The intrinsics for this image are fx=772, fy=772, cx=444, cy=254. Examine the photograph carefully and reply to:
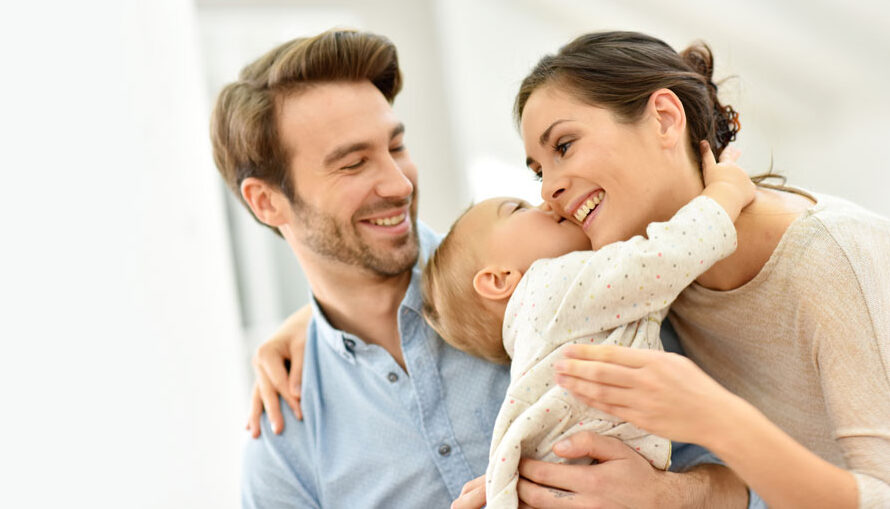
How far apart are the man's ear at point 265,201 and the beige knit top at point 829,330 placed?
41.7 inches

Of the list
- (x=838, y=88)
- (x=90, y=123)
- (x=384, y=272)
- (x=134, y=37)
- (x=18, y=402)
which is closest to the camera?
(x=18, y=402)

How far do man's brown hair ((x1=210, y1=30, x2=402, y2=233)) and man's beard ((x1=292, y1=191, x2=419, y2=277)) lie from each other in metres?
0.07

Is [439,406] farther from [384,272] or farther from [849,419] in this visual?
[849,419]

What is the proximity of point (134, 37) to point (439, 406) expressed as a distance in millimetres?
1282

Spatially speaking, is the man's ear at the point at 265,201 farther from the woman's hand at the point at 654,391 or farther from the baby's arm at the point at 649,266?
the woman's hand at the point at 654,391

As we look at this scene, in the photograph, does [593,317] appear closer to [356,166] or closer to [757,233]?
[757,233]

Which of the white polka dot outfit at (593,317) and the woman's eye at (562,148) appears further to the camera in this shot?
the woman's eye at (562,148)

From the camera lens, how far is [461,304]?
1.59 m

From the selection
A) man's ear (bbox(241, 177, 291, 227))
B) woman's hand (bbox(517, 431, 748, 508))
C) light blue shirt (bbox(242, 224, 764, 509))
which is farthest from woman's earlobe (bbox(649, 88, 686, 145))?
man's ear (bbox(241, 177, 291, 227))

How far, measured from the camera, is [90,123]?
5.22 ft

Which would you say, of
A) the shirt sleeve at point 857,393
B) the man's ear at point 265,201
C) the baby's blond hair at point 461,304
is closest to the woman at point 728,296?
the shirt sleeve at point 857,393

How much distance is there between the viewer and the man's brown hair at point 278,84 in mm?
1834

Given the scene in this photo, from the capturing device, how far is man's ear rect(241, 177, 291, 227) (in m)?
1.94

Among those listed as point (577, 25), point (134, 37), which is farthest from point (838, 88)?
point (134, 37)
